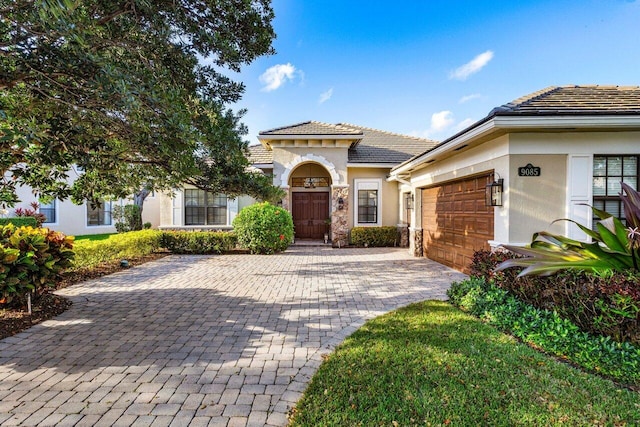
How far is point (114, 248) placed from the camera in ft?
30.6

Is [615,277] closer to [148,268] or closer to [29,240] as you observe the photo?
[29,240]

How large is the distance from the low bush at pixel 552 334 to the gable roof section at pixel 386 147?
984 cm

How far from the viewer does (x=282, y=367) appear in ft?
10.7

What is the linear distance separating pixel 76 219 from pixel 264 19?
683 inches

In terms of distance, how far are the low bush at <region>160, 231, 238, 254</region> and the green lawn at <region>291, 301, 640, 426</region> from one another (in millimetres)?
9296

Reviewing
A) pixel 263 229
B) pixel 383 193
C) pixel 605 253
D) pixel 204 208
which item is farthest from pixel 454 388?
pixel 204 208

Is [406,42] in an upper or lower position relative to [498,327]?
upper

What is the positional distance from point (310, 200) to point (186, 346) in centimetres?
1176

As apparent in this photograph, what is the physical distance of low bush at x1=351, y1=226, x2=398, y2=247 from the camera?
13656 mm

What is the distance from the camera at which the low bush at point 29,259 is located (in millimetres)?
4188

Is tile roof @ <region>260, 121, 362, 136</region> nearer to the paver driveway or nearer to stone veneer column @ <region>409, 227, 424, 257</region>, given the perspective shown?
stone veneer column @ <region>409, 227, 424, 257</region>

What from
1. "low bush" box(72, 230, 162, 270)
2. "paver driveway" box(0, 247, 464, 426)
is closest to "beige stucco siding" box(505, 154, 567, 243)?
"paver driveway" box(0, 247, 464, 426)

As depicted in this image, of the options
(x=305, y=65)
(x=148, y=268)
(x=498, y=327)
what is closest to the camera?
(x=498, y=327)

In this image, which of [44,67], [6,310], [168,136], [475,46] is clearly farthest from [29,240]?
[475,46]
